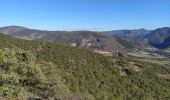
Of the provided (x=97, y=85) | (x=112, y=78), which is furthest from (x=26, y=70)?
(x=112, y=78)

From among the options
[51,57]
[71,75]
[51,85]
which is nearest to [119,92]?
[71,75]

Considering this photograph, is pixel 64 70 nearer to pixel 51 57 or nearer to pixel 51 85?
pixel 51 57

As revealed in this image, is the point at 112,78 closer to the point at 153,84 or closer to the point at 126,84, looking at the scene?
the point at 126,84

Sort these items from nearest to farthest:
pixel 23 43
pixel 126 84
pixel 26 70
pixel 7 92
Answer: pixel 7 92 < pixel 26 70 < pixel 126 84 < pixel 23 43

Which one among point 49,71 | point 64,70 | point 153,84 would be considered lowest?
point 153,84

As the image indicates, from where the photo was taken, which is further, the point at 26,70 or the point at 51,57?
the point at 51,57

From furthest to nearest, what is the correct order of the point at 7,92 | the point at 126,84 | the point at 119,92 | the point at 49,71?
the point at 126,84
the point at 119,92
the point at 49,71
the point at 7,92

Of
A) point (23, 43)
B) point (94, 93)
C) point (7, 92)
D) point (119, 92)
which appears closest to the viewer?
point (7, 92)

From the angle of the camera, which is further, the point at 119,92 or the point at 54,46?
the point at 54,46

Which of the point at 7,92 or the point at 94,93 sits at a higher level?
the point at 7,92
